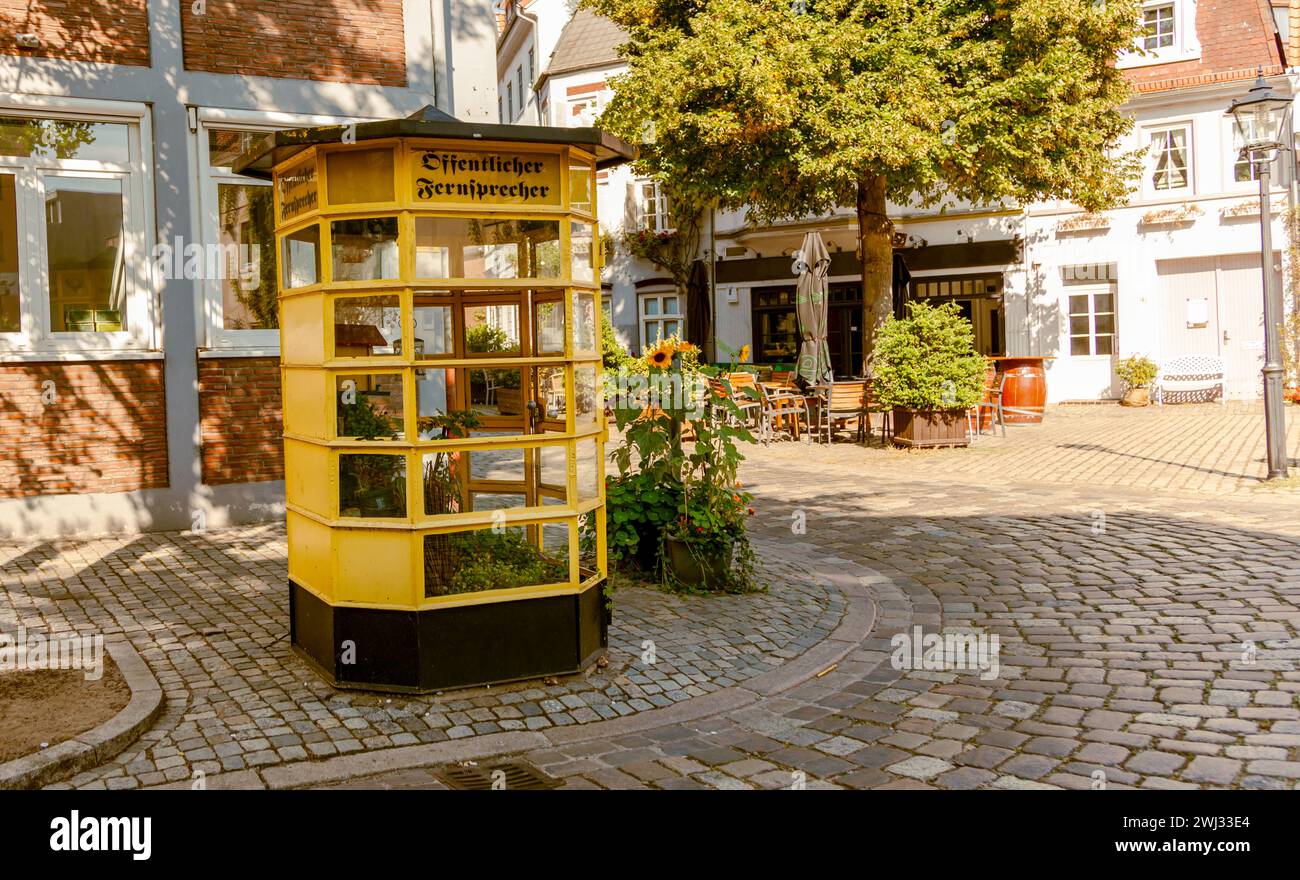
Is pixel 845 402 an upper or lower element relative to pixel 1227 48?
lower

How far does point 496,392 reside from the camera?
6055 mm

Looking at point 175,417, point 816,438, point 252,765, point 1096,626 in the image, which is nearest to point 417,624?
point 252,765

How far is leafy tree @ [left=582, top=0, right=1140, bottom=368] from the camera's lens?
1820cm

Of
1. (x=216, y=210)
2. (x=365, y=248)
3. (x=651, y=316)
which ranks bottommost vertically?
(x=365, y=248)

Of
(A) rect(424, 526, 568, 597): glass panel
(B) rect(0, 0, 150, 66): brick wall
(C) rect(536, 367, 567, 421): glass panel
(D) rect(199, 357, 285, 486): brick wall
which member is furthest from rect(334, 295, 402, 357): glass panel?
(B) rect(0, 0, 150, 66): brick wall

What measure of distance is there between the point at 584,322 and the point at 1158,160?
23.8 meters

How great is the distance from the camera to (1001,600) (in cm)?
750

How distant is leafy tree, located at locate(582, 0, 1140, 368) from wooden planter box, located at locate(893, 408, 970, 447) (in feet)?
14.2

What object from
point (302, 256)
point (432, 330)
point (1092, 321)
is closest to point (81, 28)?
point (302, 256)

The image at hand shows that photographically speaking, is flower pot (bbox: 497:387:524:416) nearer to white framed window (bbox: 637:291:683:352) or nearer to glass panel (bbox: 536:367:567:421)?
glass panel (bbox: 536:367:567:421)

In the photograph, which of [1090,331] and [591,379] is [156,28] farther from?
[1090,331]

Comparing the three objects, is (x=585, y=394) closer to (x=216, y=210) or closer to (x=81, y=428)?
(x=81, y=428)

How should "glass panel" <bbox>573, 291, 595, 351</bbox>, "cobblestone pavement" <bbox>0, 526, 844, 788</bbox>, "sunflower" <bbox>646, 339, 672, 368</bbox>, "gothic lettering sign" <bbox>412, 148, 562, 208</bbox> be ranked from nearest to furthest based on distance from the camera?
"cobblestone pavement" <bbox>0, 526, 844, 788</bbox> < "gothic lettering sign" <bbox>412, 148, 562, 208</bbox> < "glass panel" <bbox>573, 291, 595, 351</bbox> < "sunflower" <bbox>646, 339, 672, 368</bbox>

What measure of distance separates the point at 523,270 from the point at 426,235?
0.54m
